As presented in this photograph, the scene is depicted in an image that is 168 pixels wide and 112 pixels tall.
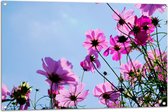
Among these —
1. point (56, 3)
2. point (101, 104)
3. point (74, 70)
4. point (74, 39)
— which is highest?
point (56, 3)

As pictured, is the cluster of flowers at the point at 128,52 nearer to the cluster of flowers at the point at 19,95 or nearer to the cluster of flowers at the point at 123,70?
the cluster of flowers at the point at 123,70

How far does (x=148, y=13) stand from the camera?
83.8 inches

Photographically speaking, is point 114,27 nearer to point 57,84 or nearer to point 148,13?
point 148,13

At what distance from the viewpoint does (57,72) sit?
2.01m

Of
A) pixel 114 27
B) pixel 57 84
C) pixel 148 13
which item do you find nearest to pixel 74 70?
pixel 57 84

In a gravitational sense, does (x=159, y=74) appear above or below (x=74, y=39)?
below

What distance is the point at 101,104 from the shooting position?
207 centimetres

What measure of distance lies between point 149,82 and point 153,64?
0.28 feet

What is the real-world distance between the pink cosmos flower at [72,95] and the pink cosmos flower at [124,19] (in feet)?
0.94

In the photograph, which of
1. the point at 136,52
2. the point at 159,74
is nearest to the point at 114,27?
the point at 136,52

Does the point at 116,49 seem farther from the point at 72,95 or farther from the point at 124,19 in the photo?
the point at 72,95

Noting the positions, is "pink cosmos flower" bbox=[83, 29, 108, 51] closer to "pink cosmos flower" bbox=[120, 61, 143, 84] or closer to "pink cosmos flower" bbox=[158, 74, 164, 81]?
"pink cosmos flower" bbox=[120, 61, 143, 84]

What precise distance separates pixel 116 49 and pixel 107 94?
0.61ft

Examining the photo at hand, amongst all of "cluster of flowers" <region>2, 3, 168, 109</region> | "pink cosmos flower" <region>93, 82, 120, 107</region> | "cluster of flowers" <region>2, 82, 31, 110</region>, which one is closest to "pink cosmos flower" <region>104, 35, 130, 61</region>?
"cluster of flowers" <region>2, 3, 168, 109</region>
